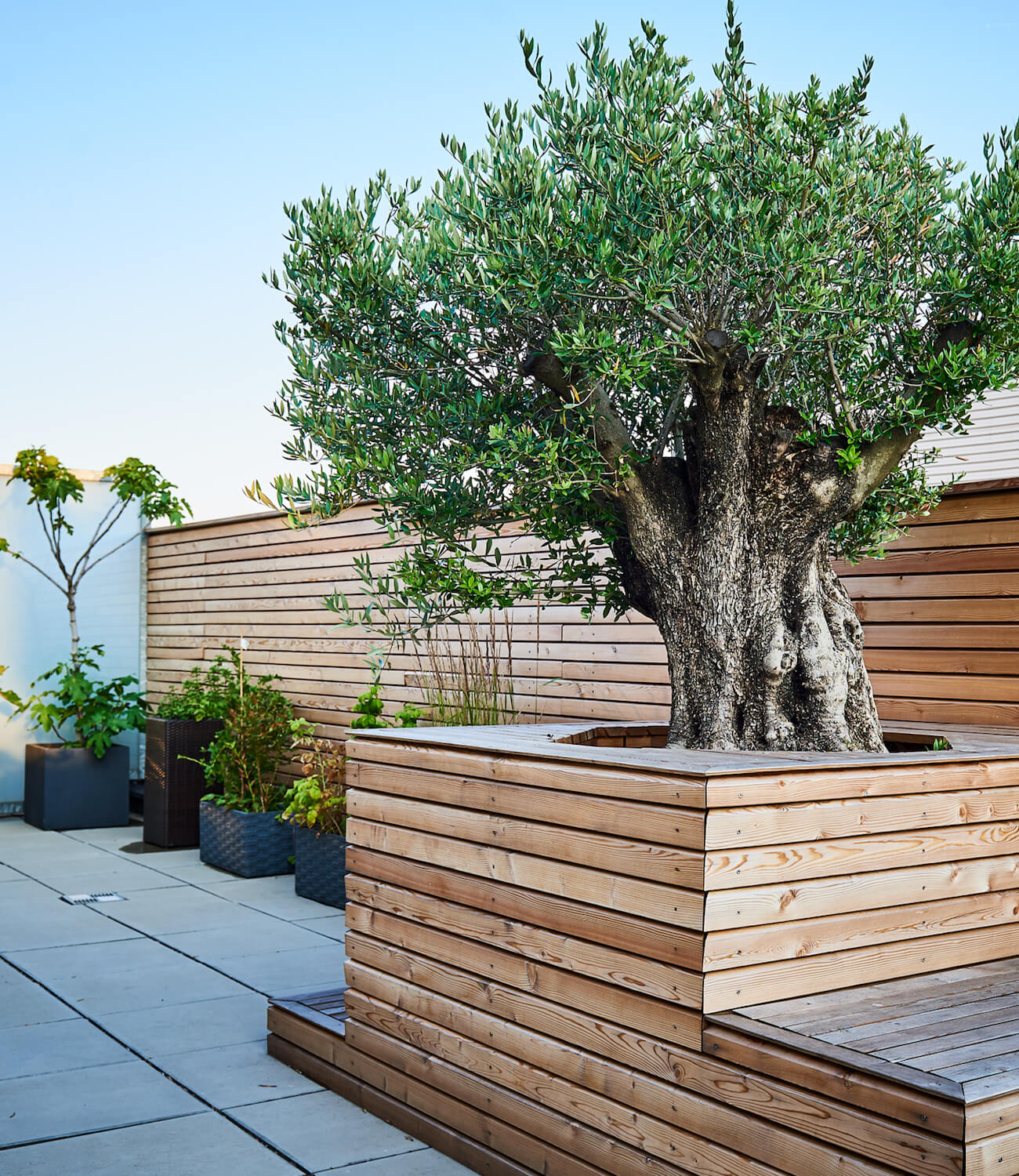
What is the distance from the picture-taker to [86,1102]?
127 inches

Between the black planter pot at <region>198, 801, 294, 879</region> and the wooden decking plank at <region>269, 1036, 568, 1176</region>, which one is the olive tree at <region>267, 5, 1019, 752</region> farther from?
the black planter pot at <region>198, 801, 294, 879</region>

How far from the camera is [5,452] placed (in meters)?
9.12

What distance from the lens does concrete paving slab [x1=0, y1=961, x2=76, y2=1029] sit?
3.96 m

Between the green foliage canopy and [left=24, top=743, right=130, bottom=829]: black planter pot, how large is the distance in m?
5.87

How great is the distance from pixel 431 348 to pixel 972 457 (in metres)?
6.78

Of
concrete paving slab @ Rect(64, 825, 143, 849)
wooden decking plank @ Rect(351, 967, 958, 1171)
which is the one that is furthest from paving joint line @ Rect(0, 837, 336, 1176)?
concrete paving slab @ Rect(64, 825, 143, 849)

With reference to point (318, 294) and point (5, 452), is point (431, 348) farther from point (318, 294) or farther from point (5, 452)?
point (5, 452)

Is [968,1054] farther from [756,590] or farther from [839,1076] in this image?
[756,590]

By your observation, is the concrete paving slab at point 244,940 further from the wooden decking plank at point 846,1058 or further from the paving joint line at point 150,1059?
the wooden decking plank at point 846,1058

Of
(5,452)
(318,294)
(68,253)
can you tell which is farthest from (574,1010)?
(68,253)

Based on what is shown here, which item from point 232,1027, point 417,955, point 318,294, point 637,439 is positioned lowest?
point 232,1027

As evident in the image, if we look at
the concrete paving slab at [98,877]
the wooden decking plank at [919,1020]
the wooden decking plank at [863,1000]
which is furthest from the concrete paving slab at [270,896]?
the wooden decking plank at [919,1020]

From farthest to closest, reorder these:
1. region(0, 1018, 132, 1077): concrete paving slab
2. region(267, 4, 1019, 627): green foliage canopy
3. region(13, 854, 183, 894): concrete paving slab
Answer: region(13, 854, 183, 894): concrete paving slab
region(0, 1018, 132, 1077): concrete paving slab
region(267, 4, 1019, 627): green foliage canopy

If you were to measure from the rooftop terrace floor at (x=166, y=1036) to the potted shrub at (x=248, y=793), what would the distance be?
0.61ft
